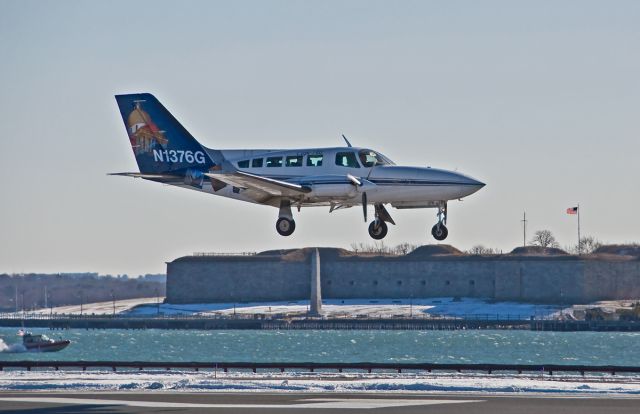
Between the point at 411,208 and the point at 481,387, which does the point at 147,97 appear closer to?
the point at 411,208

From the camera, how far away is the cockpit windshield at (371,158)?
5050 cm

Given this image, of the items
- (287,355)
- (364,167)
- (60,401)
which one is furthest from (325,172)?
(287,355)

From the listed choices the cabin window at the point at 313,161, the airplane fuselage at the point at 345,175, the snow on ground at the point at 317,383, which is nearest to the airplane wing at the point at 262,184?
the airplane fuselage at the point at 345,175

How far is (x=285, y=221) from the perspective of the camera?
164 ft

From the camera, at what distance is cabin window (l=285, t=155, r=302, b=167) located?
164 ft

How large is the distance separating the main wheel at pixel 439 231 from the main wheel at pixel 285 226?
4831 millimetres

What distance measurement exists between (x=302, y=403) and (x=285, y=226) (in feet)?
19.7

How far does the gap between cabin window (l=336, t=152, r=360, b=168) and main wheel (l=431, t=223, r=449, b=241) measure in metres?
3.84

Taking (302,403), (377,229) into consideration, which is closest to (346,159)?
(377,229)

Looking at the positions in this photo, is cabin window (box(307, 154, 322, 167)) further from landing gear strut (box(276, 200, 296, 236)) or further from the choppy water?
the choppy water

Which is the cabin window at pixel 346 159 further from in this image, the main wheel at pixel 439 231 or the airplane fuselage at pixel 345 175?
the main wheel at pixel 439 231

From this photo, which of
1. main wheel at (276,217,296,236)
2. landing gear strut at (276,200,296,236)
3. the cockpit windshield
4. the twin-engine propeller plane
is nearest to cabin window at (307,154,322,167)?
the twin-engine propeller plane

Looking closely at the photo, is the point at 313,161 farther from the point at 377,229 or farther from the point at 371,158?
the point at 377,229

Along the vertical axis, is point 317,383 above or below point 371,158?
below
